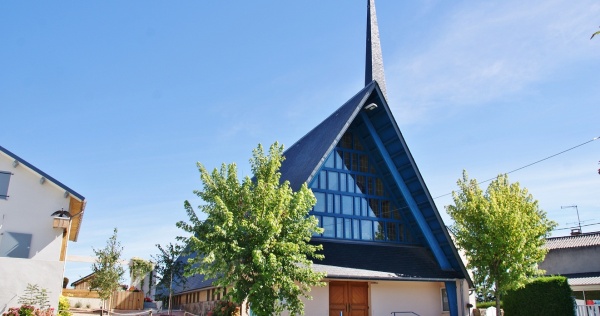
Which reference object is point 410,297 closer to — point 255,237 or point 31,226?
point 255,237

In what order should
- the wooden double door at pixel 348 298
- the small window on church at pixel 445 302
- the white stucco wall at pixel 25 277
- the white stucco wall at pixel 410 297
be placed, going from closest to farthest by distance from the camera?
1. the white stucco wall at pixel 25 277
2. the wooden double door at pixel 348 298
3. the white stucco wall at pixel 410 297
4. the small window on church at pixel 445 302

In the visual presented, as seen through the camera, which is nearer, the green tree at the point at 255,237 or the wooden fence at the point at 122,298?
the green tree at the point at 255,237

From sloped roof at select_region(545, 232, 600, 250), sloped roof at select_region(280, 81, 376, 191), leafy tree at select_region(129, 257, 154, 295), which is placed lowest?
leafy tree at select_region(129, 257, 154, 295)

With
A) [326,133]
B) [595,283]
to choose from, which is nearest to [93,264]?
[326,133]

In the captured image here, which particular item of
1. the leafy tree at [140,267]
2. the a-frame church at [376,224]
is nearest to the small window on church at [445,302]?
the a-frame church at [376,224]

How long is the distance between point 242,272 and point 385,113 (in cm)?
1020

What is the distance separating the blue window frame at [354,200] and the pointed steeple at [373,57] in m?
5.12

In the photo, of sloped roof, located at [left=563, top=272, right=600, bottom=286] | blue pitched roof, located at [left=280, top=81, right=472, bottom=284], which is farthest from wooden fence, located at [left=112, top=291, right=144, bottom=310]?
sloped roof, located at [left=563, top=272, right=600, bottom=286]

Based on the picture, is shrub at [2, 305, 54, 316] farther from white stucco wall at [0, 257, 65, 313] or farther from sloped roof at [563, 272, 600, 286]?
sloped roof at [563, 272, 600, 286]

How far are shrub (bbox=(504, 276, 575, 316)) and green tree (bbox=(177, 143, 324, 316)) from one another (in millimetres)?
11489

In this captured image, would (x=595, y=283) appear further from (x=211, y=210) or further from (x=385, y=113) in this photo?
(x=211, y=210)

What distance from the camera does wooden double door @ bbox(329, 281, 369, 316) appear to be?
20.3 metres

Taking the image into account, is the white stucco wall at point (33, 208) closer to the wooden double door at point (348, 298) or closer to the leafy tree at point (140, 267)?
the wooden double door at point (348, 298)

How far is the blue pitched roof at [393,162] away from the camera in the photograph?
69.3 feet
